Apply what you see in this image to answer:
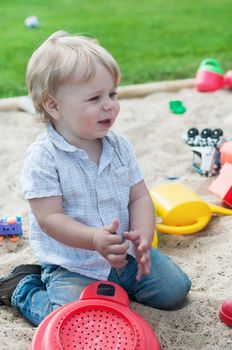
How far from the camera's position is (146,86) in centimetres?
393

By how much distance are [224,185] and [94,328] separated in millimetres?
1029

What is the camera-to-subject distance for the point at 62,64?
1764mm

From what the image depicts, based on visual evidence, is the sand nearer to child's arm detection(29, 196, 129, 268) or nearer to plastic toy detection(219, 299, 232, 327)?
plastic toy detection(219, 299, 232, 327)

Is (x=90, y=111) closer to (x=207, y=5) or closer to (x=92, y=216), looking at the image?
(x=92, y=216)

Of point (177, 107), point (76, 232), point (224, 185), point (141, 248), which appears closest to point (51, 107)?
point (76, 232)

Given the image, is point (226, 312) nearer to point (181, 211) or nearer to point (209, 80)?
point (181, 211)

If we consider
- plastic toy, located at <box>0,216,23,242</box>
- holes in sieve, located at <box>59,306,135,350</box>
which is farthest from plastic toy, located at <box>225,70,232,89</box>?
holes in sieve, located at <box>59,306,135,350</box>

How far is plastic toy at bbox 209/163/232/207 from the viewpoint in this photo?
97.9 inches

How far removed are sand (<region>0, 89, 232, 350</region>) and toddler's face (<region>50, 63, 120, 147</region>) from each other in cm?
51

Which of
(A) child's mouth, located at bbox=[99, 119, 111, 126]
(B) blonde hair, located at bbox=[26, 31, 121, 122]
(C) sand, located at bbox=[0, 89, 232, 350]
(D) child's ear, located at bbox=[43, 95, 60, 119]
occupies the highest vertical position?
(B) blonde hair, located at bbox=[26, 31, 121, 122]

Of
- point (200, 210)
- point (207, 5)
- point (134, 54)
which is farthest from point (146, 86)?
point (207, 5)

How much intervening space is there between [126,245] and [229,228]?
2.50 feet

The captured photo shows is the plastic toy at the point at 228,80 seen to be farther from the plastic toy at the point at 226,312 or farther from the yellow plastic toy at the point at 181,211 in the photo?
the plastic toy at the point at 226,312

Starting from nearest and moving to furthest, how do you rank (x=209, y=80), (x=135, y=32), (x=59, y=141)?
(x=59, y=141) < (x=209, y=80) < (x=135, y=32)
